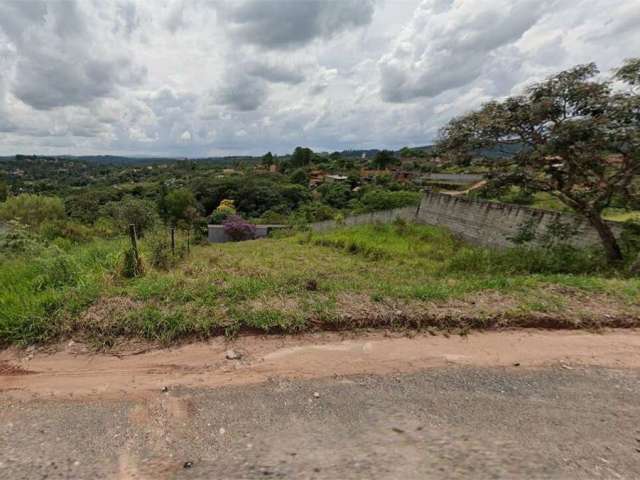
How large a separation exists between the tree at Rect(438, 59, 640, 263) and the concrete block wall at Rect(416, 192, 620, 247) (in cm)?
145

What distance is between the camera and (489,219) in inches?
439

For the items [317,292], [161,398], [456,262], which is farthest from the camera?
[456,262]

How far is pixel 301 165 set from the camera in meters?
73.9

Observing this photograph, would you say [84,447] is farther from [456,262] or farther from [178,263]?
[456,262]

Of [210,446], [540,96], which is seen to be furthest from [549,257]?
[210,446]

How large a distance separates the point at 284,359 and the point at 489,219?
11210mm

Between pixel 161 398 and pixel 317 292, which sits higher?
pixel 317 292

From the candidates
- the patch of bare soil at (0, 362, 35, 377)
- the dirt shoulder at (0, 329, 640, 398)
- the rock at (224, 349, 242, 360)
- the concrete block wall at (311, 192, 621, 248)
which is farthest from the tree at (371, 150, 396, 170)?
the patch of bare soil at (0, 362, 35, 377)

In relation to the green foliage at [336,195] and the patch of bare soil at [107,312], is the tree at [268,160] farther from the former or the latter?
the patch of bare soil at [107,312]

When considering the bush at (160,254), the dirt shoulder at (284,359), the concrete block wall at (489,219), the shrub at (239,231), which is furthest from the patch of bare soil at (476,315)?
the shrub at (239,231)

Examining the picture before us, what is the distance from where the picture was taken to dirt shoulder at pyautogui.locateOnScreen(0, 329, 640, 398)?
7.35ft

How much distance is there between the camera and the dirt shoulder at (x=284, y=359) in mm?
2240

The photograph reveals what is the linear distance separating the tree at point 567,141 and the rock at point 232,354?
6.26 m

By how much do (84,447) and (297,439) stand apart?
126 cm
